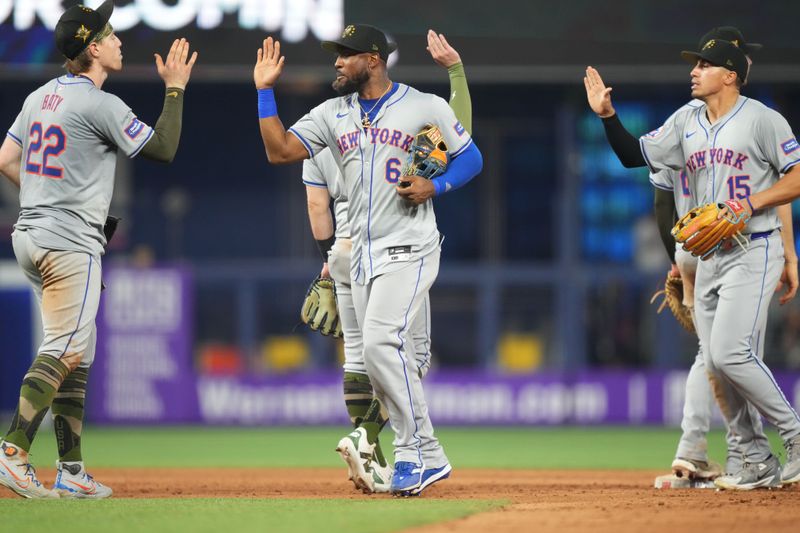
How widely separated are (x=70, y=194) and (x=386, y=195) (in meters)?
1.41

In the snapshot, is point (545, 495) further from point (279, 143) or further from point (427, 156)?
point (279, 143)

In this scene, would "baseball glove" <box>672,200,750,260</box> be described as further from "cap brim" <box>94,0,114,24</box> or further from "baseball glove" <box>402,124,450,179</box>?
"cap brim" <box>94,0,114,24</box>

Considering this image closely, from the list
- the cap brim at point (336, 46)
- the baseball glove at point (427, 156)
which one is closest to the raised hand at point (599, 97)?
the baseball glove at point (427, 156)

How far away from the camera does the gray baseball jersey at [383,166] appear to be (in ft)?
18.3

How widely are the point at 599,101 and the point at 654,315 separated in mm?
7884

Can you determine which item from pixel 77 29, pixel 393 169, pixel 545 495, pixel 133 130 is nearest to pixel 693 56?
pixel 393 169

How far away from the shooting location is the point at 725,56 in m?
5.94

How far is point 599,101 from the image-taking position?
604cm

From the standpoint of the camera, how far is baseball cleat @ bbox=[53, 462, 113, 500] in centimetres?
566

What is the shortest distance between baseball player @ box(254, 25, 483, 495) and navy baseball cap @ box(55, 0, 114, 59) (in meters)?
0.76

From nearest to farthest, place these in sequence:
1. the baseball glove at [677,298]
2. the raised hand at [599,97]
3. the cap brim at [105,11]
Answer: the cap brim at [105,11] < the raised hand at [599,97] < the baseball glove at [677,298]

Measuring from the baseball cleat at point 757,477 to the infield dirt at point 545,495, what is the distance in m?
0.09

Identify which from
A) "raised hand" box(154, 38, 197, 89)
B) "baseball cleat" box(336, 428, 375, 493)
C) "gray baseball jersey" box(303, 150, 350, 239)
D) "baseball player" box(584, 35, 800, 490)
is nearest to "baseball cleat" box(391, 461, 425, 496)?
"baseball cleat" box(336, 428, 375, 493)

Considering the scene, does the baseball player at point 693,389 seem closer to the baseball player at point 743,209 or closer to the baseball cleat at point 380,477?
the baseball player at point 743,209
